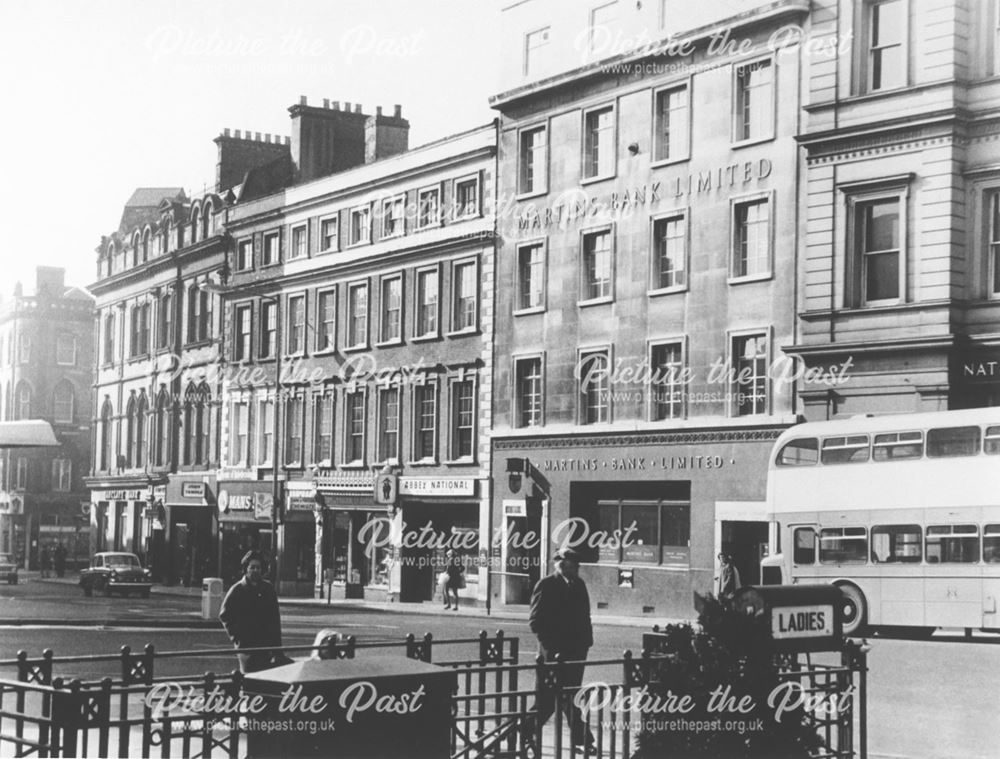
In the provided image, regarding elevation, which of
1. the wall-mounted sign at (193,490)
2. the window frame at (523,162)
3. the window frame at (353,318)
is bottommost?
the wall-mounted sign at (193,490)

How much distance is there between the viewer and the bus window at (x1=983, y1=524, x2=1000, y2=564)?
25438mm

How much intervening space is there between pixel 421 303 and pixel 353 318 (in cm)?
388

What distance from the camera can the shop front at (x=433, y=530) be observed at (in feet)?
146

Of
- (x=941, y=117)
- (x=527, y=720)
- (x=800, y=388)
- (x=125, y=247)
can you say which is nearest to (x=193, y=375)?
(x=125, y=247)

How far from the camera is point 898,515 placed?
27406 mm

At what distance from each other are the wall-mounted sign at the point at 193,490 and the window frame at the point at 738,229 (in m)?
28.0

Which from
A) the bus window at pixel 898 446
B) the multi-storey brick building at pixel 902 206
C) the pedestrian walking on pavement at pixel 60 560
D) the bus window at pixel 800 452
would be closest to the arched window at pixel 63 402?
the pedestrian walking on pavement at pixel 60 560

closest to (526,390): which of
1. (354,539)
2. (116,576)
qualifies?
(354,539)

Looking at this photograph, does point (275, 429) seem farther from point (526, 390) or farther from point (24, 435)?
point (24, 435)

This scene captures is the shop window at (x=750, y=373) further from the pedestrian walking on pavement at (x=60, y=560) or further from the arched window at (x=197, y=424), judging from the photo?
the pedestrian walking on pavement at (x=60, y=560)

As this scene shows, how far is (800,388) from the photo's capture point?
3434cm

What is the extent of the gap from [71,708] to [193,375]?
5151 centimetres

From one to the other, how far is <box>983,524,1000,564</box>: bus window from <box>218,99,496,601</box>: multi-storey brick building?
65.8 ft

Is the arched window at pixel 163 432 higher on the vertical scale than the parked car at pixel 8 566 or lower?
higher
